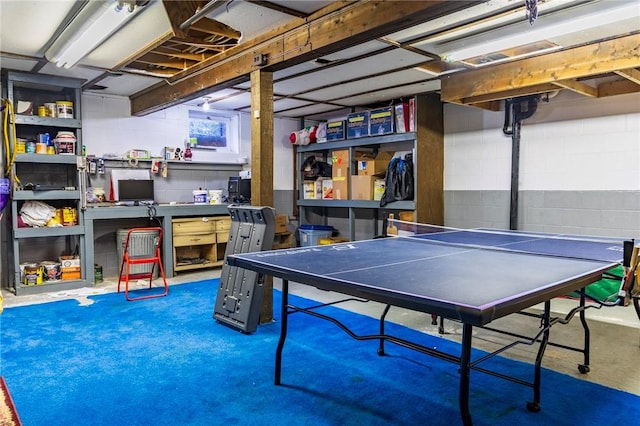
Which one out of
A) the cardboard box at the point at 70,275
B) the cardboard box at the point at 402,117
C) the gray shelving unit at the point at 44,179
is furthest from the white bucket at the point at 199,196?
the cardboard box at the point at 402,117

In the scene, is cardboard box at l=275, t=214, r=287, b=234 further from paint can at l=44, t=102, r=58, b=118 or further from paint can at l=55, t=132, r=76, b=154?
paint can at l=44, t=102, r=58, b=118

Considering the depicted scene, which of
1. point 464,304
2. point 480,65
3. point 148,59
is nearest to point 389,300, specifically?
point 464,304

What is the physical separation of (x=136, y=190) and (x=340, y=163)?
2.98 meters

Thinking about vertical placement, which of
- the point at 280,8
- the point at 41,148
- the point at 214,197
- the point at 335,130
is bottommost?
the point at 214,197

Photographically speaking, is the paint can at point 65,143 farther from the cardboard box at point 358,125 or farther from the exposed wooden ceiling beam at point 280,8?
the cardboard box at point 358,125

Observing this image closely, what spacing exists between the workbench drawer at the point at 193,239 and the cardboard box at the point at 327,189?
1894mm

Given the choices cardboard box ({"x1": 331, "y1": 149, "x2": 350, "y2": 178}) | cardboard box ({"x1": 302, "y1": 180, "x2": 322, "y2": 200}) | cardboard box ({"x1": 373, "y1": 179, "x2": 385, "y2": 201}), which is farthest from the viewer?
cardboard box ({"x1": 302, "y1": 180, "x2": 322, "y2": 200})

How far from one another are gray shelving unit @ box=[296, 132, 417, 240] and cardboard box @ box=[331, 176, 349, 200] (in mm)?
88

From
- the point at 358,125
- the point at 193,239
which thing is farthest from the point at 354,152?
the point at 193,239

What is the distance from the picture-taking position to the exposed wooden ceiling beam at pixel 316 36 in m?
2.65

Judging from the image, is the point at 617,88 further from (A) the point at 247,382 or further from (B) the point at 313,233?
(A) the point at 247,382

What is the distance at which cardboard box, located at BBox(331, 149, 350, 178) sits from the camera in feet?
22.3

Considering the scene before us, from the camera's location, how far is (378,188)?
639 centimetres

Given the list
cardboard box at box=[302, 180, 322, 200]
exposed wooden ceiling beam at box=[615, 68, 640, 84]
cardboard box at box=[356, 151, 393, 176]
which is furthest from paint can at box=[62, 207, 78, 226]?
exposed wooden ceiling beam at box=[615, 68, 640, 84]
